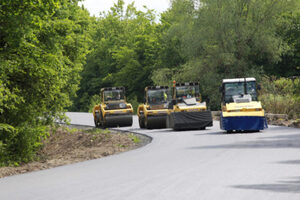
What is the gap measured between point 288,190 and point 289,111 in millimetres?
26250

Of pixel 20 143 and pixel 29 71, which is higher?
pixel 29 71

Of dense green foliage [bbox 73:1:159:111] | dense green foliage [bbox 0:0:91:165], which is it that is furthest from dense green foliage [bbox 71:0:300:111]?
dense green foliage [bbox 0:0:91:165]

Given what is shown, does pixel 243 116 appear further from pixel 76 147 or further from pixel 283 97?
pixel 283 97

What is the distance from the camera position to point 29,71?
1966 cm

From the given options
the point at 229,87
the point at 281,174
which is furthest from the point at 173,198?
the point at 229,87

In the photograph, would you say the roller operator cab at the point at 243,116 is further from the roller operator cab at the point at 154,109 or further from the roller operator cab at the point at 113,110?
the roller operator cab at the point at 113,110

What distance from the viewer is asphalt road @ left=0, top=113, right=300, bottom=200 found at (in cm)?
973

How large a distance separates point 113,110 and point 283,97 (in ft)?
38.6

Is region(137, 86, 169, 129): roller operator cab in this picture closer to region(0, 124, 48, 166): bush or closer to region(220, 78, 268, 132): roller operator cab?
region(220, 78, 268, 132): roller operator cab

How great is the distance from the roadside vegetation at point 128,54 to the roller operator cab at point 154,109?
448cm

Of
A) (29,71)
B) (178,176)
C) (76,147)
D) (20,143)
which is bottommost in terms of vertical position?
(76,147)

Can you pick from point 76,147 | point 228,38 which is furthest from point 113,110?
point 228,38

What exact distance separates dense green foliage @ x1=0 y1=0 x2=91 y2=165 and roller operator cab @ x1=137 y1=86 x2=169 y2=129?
744 centimetres

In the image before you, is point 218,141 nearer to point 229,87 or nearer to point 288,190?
point 229,87
